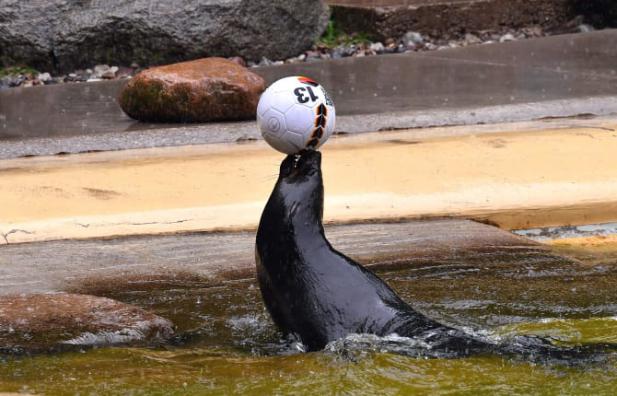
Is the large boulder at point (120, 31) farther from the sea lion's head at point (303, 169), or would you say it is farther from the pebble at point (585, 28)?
the sea lion's head at point (303, 169)

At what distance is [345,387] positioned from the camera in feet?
12.5

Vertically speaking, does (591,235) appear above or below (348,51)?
below

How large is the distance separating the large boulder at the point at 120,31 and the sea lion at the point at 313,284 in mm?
7528

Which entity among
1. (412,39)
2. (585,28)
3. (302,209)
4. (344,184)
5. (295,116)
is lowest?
(344,184)

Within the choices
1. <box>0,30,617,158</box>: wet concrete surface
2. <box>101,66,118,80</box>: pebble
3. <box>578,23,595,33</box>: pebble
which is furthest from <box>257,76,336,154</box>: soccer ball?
<box>578,23,595,33</box>: pebble

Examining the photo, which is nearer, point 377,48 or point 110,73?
point 110,73

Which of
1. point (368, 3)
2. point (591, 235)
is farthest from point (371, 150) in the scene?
point (368, 3)

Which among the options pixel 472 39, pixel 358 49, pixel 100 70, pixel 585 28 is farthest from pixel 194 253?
pixel 585 28

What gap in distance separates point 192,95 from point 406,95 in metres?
1.80

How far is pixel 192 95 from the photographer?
339 inches

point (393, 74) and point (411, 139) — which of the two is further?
point (393, 74)

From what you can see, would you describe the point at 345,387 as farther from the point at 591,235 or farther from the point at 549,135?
the point at 549,135

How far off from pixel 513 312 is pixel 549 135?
315 centimetres

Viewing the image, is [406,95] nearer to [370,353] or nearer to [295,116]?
[295,116]
